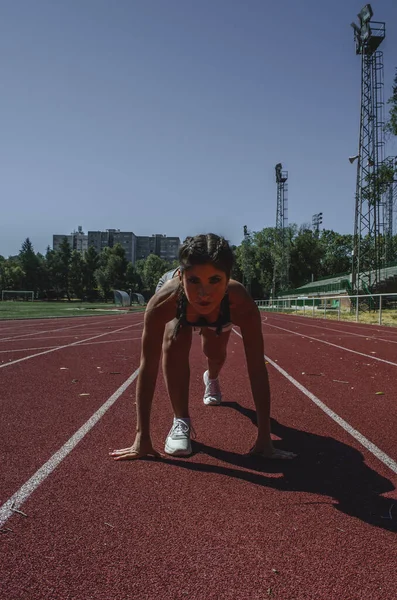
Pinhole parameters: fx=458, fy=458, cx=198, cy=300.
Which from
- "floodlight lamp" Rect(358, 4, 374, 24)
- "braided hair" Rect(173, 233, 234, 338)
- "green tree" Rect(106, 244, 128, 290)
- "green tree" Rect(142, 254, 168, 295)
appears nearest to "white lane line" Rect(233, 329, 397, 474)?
"braided hair" Rect(173, 233, 234, 338)

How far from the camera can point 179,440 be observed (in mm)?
3035

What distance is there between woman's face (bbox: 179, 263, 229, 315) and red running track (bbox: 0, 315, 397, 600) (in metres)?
1.03

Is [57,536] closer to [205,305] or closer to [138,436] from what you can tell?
[138,436]

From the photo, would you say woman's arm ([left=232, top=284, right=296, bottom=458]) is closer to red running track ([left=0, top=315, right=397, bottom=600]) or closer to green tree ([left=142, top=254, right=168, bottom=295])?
red running track ([left=0, top=315, right=397, bottom=600])

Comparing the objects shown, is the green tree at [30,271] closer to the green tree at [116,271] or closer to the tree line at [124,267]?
the tree line at [124,267]

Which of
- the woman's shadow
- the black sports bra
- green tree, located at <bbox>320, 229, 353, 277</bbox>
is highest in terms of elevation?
green tree, located at <bbox>320, 229, 353, 277</bbox>

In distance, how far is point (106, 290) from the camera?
85125mm

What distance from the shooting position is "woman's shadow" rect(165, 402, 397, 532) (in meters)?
2.29

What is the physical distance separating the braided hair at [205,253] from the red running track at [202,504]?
111 centimetres

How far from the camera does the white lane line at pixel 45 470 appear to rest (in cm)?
225

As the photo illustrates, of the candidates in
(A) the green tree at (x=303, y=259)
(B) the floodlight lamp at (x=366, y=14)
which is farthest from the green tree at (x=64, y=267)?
(B) the floodlight lamp at (x=366, y=14)

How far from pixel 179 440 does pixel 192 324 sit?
782mm

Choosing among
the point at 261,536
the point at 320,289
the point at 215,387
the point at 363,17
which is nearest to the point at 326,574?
the point at 261,536

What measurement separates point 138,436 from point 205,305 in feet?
3.21
